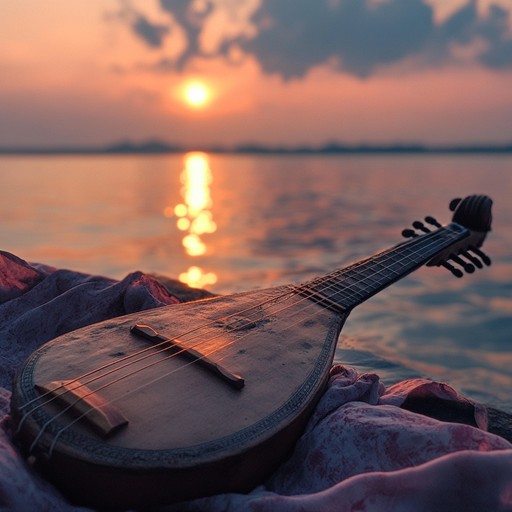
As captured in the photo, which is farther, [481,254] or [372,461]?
[481,254]

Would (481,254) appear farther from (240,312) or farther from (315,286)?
(240,312)

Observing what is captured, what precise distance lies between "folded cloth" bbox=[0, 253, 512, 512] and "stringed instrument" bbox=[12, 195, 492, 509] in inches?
2.4

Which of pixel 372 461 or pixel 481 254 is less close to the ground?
pixel 481 254

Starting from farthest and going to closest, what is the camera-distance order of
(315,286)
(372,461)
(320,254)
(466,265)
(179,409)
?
(320,254), (466,265), (315,286), (372,461), (179,409)

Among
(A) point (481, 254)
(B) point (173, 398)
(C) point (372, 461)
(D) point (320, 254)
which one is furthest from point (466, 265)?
(D) point (320, 254)

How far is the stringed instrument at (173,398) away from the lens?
1.35 metres

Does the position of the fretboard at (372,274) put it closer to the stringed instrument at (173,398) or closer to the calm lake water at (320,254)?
the stringed instrument at (173,398)

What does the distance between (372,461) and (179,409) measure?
59 cm

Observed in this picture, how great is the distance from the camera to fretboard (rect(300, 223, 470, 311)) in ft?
8.02

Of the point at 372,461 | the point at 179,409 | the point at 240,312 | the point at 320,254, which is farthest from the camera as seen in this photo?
the point at 320,254

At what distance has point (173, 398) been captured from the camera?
1.54 m

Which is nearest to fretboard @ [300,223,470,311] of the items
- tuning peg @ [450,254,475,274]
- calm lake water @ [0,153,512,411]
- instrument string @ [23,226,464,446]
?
instrument string @ [23,226,464,446]

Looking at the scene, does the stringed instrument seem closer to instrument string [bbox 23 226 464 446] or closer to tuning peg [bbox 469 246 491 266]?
instrument string [bbox 23 226 464 446]

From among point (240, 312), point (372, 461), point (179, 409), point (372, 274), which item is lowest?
point (372, 461)
